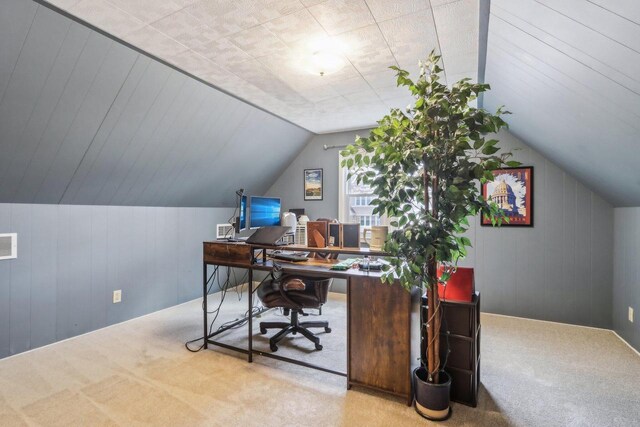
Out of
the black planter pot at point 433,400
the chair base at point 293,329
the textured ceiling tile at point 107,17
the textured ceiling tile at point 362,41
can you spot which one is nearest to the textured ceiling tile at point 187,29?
the textured ceiling tile at point 107,17

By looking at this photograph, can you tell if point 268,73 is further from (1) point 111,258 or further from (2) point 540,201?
(2) point 540,201

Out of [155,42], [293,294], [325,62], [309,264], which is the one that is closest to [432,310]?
[309,264]

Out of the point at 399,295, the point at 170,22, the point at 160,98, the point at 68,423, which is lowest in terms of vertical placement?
the point at 68,423

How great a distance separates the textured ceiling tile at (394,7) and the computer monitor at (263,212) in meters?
1.79

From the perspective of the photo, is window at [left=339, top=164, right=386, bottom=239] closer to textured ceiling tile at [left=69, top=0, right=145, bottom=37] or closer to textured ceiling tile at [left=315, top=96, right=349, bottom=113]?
textured ceiling tile at [left=315, top=96, right=349, bottom=113]

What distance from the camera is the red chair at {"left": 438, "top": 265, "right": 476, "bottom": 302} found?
206 centimetres

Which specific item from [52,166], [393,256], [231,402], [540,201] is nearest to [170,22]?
[52,166]

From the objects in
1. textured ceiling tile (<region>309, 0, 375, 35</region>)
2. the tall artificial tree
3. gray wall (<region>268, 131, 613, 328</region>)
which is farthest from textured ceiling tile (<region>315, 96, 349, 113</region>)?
gray wall (<region>268, 131, 613, 328</region>)

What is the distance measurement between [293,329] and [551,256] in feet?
9.70

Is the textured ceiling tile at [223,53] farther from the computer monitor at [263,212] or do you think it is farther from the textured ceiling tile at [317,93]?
the computer monitor at [263,212]

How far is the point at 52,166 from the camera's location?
2564 millimetres

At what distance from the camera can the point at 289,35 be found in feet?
6.96

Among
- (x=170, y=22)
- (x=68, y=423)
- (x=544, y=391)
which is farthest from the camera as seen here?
(x=544, y=391)

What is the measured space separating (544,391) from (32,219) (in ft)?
14.0
